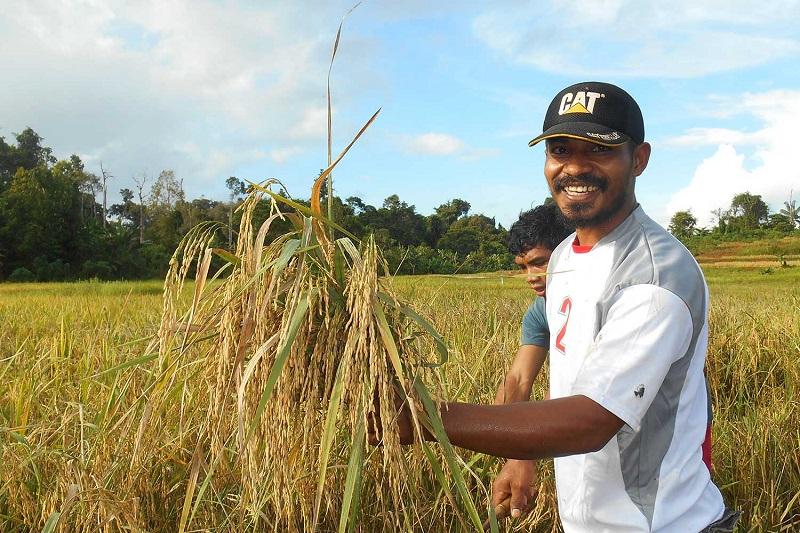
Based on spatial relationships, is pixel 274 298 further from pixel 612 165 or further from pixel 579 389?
pixel 612 165

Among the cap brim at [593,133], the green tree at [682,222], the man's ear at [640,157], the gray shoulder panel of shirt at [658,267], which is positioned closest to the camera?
the gray shoulder panel of shirt at [658,267]

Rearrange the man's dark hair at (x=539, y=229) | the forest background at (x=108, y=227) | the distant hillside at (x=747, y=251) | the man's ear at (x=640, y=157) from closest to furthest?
1. the man's ear at (x=640, y=157)
2. the man's dark hair at (x=539, y=229)
3. the forest background at (x=108, y=227)
4. the distant hillside at (x=747, y=251)

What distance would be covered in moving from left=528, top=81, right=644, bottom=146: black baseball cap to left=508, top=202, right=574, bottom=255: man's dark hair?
1268 millimetres

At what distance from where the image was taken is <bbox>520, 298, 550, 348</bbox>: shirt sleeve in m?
2.37

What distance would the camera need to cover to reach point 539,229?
2998 millimetres

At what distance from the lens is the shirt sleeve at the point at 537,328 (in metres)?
2.37

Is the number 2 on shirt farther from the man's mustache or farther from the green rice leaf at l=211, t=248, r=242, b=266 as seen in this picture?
the green rice leaf at l=211, t=248, r=242, b=266

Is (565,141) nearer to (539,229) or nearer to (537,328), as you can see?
(537,328)

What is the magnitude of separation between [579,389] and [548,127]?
723 millimetres

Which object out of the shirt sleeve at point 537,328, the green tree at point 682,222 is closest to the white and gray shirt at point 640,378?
the shirt sleeve at point 537,328

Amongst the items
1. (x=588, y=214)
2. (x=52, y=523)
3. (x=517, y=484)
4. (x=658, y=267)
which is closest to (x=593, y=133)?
(x=588, y=214)

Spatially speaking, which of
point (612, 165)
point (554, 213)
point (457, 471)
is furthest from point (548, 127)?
point (554, 213)

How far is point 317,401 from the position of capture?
4.37 ft

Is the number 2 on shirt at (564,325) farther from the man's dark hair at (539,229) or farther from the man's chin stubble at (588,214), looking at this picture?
the man's dark hair at (539,229)
